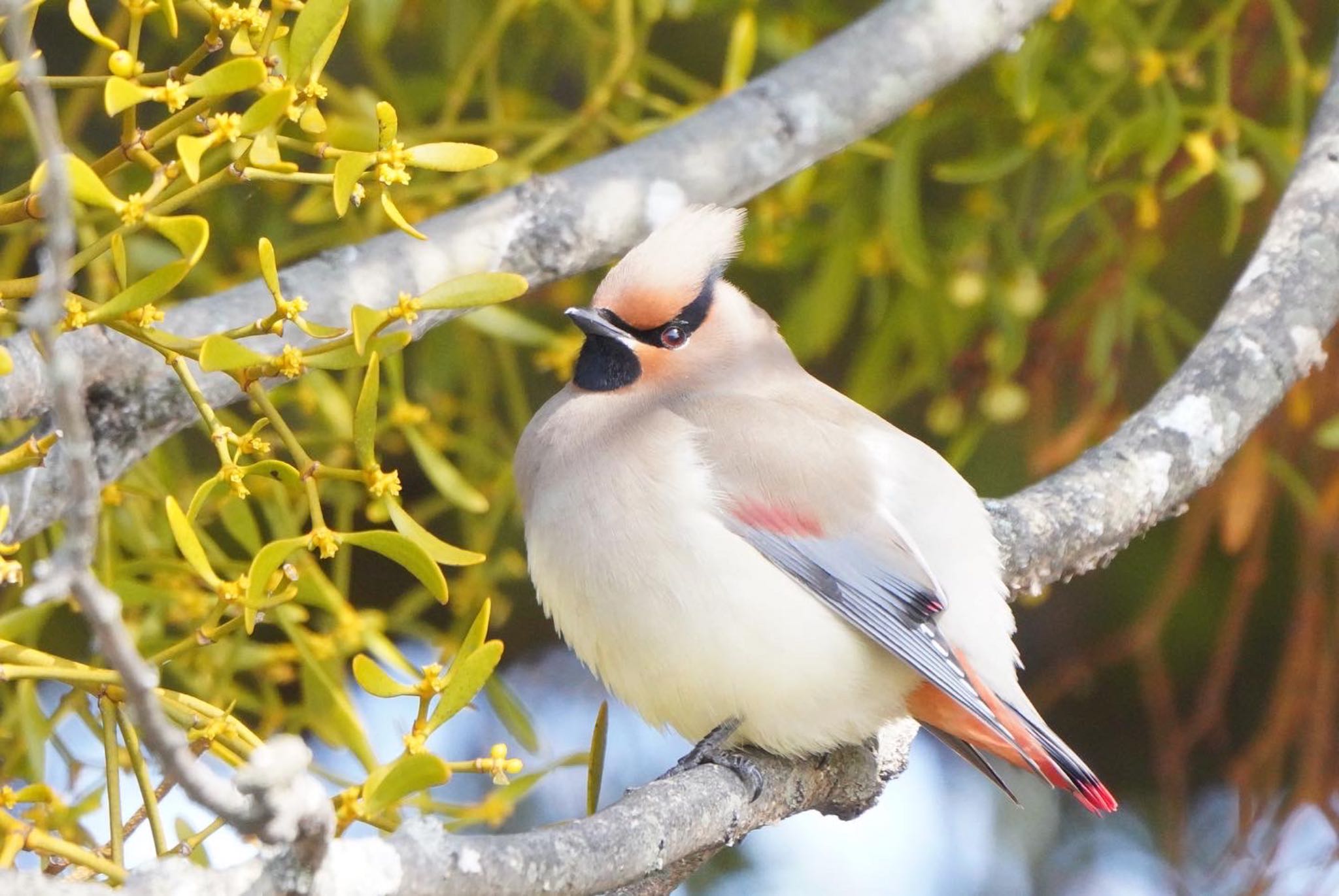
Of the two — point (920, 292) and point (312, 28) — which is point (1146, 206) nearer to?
point (920, 292)

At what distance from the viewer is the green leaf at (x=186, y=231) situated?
1.11m

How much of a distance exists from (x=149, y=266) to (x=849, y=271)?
0.85 meters

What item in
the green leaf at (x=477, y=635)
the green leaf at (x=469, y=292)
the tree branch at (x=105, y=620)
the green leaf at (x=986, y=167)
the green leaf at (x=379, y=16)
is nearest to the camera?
the tree branch at (x=105, y=620)

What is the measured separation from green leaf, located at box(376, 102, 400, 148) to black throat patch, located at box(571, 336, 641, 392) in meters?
0.74

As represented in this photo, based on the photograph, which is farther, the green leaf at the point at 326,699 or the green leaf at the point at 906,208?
the green leaf at the point at 906,208

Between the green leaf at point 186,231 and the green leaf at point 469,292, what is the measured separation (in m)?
0.17

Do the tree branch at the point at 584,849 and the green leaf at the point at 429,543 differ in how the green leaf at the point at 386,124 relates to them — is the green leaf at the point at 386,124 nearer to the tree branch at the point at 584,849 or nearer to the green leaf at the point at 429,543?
the green leaf at the point at 429,543


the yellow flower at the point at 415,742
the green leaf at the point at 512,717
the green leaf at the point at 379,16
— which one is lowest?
the green leaf at the point at 512,717

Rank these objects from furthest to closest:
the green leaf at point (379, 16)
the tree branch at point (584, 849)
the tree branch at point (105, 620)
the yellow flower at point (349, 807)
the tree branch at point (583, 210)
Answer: the green leaf at point (379, 16)
the tree branch at point (583, 210)
the yellow flower at point (349, 807)
the tree branch at point (584, 849)
the tree branch at point (105, 620)

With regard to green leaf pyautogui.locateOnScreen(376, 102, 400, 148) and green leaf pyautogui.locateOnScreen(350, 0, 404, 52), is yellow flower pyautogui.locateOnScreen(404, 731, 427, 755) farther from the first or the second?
green leaf pyautogui.locateOnScreen(350, 0, 404, 52)

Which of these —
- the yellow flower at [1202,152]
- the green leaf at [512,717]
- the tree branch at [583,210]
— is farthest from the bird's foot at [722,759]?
the yellow flower at [1202,152]

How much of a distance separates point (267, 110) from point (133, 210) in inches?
4.5

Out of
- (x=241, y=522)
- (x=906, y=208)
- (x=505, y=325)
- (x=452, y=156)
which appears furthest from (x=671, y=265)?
(x=452, y=156)

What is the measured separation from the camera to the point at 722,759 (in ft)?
5.59
